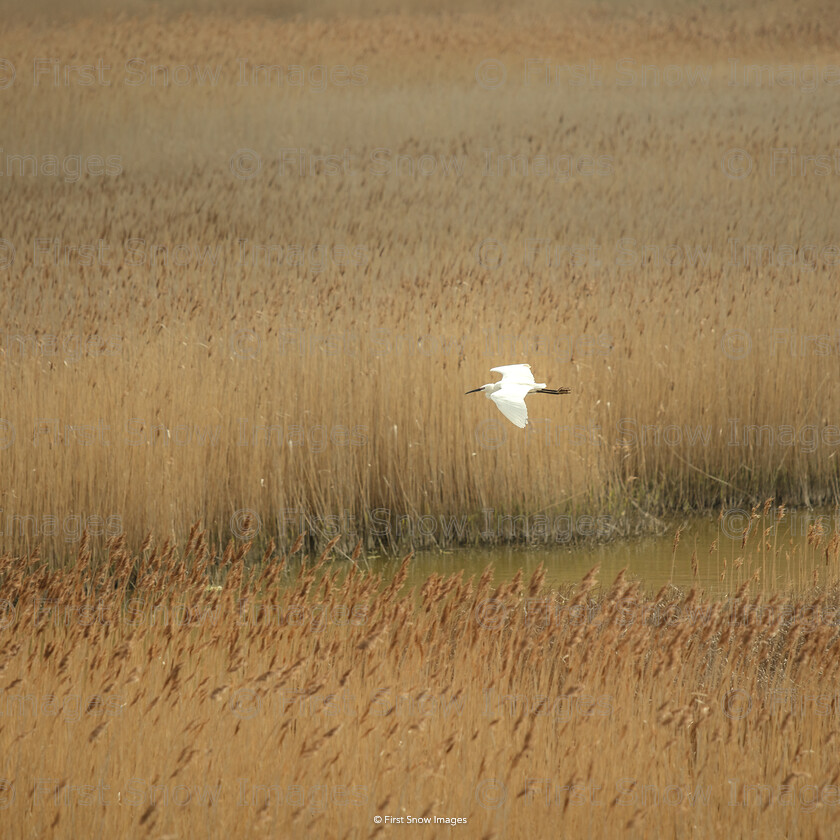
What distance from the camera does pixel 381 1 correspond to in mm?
23766

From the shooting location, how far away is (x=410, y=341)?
669 cm

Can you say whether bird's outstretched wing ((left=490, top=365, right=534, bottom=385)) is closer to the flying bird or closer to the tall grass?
the flying bird

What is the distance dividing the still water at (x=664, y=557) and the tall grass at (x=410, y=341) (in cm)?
28

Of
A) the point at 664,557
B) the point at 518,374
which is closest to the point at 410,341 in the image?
the point at 664,557

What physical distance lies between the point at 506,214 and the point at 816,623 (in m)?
9.51

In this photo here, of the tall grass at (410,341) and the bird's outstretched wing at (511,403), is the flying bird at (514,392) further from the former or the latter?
the tall grass at (410,341)

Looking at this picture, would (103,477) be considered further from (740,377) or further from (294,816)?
(740,377)

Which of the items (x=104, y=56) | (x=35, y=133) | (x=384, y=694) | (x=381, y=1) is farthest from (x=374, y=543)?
(x=381, y=1)

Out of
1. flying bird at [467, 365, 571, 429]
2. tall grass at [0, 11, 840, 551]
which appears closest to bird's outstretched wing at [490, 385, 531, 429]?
flying bird at [467, 365, 571, 429]

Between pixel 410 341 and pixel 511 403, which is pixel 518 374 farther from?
pixel 410 341

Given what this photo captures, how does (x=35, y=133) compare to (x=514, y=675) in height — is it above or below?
above

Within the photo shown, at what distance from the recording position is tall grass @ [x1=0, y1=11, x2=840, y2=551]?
243 inches

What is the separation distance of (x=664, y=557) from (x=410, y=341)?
1.99 meters

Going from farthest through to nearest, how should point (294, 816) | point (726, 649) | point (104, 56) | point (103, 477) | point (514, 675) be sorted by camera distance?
point (104, 56)
point (103, 477)
point (726, 649)
point (514, 675)
point (294, 816)
